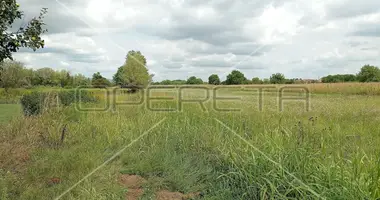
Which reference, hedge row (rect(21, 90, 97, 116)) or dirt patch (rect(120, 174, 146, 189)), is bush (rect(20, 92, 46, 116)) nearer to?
hedge row (rect(21, 90, 97, 116))

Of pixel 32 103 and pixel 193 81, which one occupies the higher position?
pixel 193 81

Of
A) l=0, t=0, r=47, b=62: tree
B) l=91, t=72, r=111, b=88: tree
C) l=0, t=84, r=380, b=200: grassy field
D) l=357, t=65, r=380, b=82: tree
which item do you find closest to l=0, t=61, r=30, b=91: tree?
l=91, t=72, r=111, b=88: tree

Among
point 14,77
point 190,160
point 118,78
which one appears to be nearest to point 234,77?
point 118,78

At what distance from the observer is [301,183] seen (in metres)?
2.58

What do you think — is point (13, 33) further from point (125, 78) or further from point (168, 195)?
point (125, 78)

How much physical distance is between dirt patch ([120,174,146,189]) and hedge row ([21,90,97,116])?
4723 mm

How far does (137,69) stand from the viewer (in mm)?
7105

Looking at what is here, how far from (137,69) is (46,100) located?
2769 mm

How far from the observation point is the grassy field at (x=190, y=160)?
2721mm

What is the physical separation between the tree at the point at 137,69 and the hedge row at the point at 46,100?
2.17 meters

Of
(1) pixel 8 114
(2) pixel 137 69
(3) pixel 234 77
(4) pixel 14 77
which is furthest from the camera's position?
(4) pixel 14 77

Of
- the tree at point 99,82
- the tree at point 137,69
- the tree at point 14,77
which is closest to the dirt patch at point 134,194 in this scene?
the tree at point 137,69

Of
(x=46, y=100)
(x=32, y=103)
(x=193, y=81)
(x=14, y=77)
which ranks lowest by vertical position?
(x=32, y=103)

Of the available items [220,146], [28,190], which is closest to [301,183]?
[220,146]
